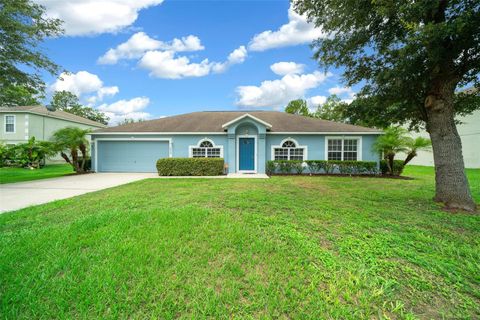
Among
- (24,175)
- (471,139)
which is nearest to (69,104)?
(24,175)

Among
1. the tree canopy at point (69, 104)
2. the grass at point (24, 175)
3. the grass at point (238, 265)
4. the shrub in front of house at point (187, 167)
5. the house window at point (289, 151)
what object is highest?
the tree canopy at point (69, 104)

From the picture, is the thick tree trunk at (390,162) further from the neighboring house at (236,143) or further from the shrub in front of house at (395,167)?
the neighboring house at (236,143)

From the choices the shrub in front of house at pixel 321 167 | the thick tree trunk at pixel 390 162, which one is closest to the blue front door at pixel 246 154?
the shrub in front of house at pixel 321 167

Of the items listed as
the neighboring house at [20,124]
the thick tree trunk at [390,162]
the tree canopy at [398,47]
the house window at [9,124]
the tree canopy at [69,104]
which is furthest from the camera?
the tree canopy at [69,104]

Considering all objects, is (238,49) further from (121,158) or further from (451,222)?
(451,222)

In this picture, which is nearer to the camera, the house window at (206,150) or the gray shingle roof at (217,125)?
the gray shingle roof at (217,125)

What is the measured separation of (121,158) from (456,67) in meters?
17.8

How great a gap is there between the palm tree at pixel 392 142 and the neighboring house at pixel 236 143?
1.00m

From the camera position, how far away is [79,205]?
605cm

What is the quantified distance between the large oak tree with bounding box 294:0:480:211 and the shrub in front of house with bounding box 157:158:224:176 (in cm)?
849

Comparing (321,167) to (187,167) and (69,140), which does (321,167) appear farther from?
(69,140)

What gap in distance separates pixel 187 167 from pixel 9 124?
22443 mm

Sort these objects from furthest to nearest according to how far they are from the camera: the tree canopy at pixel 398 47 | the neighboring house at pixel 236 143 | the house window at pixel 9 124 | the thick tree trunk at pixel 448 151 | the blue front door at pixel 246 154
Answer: the house window at pixel 9 124 < the blue front door at pixel 246 154 < the neighboring house at pixel 236 143 < the thick tree trunk at pixel 448 151 < the tree canopy at pixel 398 47

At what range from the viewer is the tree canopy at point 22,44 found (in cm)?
1022
